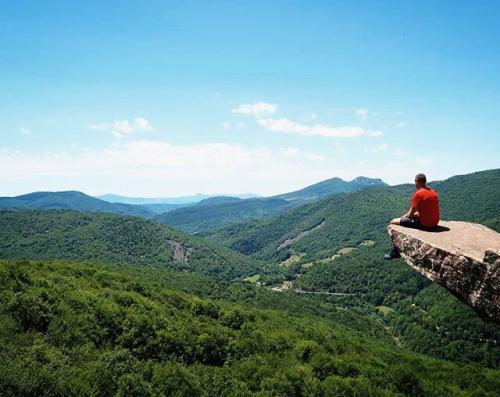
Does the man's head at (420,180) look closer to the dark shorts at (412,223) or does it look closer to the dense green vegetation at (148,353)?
the dark shorts at (412,223)

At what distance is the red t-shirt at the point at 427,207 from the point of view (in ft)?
55.9

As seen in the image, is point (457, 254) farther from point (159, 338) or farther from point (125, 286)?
point (125, 286)

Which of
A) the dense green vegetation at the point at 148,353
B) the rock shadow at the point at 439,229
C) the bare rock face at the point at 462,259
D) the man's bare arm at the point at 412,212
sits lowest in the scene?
the dense green vegetation at the point at 148,353

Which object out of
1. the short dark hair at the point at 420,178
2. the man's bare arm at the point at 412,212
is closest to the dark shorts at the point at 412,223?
the man's bare arm at the point at 412,212

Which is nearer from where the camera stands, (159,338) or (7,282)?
(7,282)

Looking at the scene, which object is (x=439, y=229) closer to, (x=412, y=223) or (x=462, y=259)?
(x=412, y=223)

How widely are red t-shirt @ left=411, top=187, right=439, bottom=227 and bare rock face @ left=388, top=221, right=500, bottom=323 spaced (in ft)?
2.12

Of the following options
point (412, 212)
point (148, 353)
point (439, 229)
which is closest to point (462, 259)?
point (439, 229)

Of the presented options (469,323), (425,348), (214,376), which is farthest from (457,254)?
(469,323)

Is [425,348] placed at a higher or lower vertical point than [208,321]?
lower

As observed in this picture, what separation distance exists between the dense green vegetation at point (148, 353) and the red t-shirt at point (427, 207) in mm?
24824

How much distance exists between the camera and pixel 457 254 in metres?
12.9

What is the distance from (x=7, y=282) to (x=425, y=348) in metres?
164

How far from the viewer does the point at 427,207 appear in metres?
17.1
